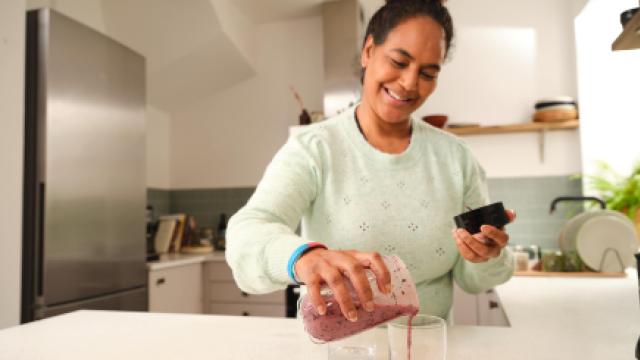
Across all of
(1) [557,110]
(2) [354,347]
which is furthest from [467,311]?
(2) [354,347]

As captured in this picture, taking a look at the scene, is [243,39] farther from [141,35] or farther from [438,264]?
[438,264]

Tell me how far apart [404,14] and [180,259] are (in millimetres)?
2323

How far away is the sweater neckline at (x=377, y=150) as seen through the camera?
3.71 ft

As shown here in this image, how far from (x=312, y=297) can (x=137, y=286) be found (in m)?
2.13

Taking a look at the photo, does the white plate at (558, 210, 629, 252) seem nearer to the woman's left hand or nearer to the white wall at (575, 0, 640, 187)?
the white wall at (575, 0, 640, 187)

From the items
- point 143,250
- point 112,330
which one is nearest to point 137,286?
point 143,250

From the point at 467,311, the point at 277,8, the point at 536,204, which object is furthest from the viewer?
the point at 277,8

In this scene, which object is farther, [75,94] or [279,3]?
[279,3]

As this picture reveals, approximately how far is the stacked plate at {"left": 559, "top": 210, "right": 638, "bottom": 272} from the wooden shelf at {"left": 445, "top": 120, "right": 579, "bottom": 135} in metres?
1.10

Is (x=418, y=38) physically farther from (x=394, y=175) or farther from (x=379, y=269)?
(x=379, y=269)

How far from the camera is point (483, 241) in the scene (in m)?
0.86

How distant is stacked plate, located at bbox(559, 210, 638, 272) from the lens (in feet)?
6.61

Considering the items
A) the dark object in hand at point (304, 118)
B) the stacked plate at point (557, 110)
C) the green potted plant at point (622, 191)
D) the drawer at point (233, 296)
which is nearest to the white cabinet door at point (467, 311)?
the green potted plant at point (622, 191)

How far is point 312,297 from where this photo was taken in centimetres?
58
